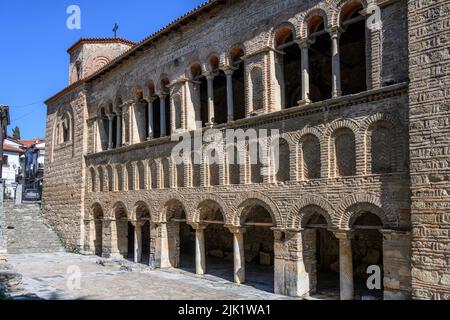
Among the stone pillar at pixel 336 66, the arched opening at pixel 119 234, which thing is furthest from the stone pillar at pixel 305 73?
the arched opening at pixel 119 234

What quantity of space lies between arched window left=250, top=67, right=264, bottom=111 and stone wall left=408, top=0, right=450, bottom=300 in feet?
15.6

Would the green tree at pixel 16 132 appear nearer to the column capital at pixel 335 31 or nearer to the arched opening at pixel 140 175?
the arched opening at pixel 140 175

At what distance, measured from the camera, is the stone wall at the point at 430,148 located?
892 cm

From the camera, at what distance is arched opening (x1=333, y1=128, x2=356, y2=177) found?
11.0 m

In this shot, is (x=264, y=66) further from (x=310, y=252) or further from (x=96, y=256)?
(x=96, y=256)

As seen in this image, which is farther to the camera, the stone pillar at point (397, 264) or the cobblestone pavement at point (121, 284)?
the cobblestone pavement at point (121, 284)

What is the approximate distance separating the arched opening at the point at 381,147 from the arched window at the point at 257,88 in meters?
3.78

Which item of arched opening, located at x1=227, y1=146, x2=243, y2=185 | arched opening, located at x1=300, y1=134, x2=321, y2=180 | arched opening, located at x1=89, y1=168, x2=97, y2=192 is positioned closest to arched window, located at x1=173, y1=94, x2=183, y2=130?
arched opening, located at x1=227, y1=146, x2=243, y2=185

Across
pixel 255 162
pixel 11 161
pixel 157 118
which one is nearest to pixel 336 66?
pixel 255 162
